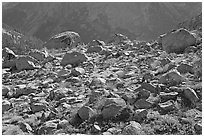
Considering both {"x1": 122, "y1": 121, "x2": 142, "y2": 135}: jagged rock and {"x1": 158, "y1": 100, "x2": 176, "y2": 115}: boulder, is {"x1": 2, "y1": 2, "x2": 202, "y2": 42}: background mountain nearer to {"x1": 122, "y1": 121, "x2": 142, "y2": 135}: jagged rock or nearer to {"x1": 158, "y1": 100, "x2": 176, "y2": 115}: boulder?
{"x1": 158, "y1": 100, "x2": 176, "y2": 115}: boulder

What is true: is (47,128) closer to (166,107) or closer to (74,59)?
(166,107)

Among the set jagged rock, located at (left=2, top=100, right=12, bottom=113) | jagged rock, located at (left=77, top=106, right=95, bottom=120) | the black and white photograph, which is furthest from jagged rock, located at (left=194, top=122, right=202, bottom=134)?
jagged rock, located at (left=2, top=100, right=12, bottom=113)

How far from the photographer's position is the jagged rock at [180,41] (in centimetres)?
1565

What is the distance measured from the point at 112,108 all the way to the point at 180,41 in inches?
340

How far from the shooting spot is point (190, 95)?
27.8 feet

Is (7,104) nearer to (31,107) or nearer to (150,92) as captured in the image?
(31,107)

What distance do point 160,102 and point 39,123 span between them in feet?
9.67

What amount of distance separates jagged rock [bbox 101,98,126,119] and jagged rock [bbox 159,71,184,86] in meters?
2.12

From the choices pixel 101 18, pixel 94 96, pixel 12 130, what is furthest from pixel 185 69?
pixel 101 18

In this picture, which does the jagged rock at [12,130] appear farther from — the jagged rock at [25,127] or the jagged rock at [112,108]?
the jagged rock at [112,108]

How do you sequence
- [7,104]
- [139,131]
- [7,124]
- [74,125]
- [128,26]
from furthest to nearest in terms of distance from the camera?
[128,26]
[7,104]
[7,124]
[74,125]
[139,131]

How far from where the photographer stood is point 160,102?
8.54 meters

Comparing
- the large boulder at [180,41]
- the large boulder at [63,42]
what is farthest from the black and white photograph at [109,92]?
the large boulder at [63,42]

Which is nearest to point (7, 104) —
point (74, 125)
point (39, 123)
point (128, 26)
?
point (39, 123)
